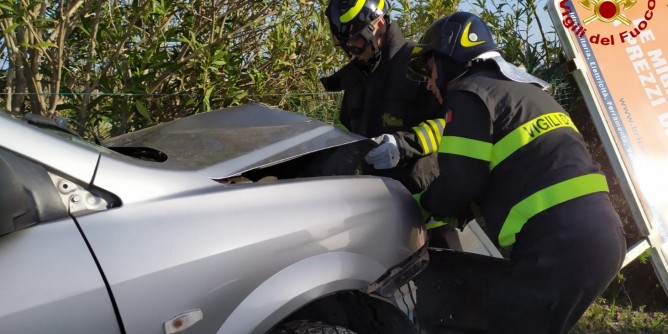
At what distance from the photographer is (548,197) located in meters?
2.54

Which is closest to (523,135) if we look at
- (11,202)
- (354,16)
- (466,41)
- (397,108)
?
(466,41)

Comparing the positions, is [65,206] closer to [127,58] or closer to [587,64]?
[127,58]

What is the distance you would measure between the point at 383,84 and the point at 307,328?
1794 millimetres

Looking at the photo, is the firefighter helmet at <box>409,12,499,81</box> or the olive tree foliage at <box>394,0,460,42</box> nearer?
the firefighter helmet at <box>409,12,499,81</box>

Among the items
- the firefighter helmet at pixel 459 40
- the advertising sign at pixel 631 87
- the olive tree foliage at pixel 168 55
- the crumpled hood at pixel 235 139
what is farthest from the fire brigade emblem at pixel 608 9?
the crumpled hood at pixel 235 139

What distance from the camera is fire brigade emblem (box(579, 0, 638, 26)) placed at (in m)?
4.38

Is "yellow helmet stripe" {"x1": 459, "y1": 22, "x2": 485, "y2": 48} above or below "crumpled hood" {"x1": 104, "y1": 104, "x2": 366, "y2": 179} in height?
above

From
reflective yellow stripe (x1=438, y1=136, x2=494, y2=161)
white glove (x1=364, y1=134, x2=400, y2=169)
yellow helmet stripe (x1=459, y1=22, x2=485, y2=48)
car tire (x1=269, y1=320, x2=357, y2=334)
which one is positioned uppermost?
yellow helmet stripe (x1=459, y1=22, x2=485, y2=48)

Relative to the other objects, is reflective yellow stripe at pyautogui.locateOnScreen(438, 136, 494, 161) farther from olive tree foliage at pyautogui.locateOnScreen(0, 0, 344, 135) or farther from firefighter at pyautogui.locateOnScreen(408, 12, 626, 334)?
olive tree foliage at pyautogui.locateOnScreen(0, 0, 344, 135)

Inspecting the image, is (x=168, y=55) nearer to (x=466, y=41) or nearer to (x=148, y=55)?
(x=148, y=55)

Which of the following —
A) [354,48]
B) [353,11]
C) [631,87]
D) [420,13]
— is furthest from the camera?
[420,13]

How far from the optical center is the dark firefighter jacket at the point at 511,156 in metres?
2.54

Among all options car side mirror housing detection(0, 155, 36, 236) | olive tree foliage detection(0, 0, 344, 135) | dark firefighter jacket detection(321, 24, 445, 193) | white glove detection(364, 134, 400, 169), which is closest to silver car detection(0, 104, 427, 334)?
car side mirror housing detection(0, 155, 36, 236)

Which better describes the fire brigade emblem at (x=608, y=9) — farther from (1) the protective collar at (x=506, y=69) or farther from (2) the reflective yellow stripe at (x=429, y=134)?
(1) the protective collar at (x=506, y=69)
